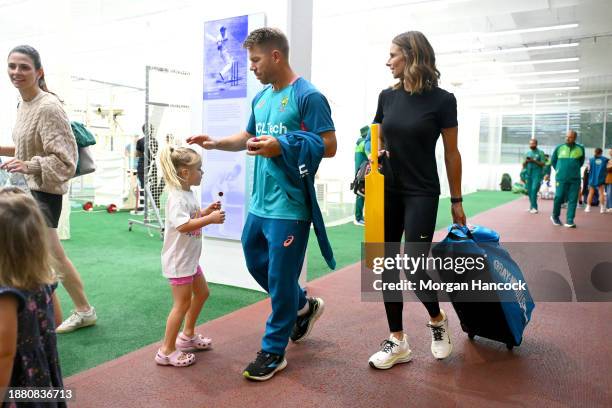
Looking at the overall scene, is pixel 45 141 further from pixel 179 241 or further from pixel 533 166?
pixel 533 166

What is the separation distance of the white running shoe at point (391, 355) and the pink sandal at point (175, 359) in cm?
91

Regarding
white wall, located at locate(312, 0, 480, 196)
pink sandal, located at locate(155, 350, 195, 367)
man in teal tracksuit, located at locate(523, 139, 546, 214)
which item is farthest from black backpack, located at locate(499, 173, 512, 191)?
pink sandal, located at locate(155, 350, 195, 367)

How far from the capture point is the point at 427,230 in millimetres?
2363

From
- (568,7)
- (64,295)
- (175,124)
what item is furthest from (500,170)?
(64,295)

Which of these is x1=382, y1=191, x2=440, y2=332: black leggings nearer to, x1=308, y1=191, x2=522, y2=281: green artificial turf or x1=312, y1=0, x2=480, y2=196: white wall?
x1=308, y1=191, x2=522, y2=281: green artificial turf

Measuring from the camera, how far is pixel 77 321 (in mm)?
2951

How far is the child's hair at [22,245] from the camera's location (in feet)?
3.92

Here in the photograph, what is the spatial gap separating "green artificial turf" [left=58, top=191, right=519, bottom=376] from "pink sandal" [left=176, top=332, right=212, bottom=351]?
0.84 feet

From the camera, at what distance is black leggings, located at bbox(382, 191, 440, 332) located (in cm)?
236

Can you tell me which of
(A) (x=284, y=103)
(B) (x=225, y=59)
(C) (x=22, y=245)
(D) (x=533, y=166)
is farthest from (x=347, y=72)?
(C) (x=22, y=245)

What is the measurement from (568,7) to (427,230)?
31.5ft

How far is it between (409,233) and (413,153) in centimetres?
38

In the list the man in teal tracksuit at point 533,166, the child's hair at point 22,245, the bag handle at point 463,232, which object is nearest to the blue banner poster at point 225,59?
the bag handle at point 463,232

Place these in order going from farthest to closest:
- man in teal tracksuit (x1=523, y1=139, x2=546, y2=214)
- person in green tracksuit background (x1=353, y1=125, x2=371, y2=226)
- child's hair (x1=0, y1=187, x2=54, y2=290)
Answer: man in teal tracksuit (x1=523, y1=139, x2=546, y2=214), person in green tracksuit background (x1=353, y1=125, x2=371, y2=226), child's hair (x1=0, y1=187, x2=54, y2=290)
